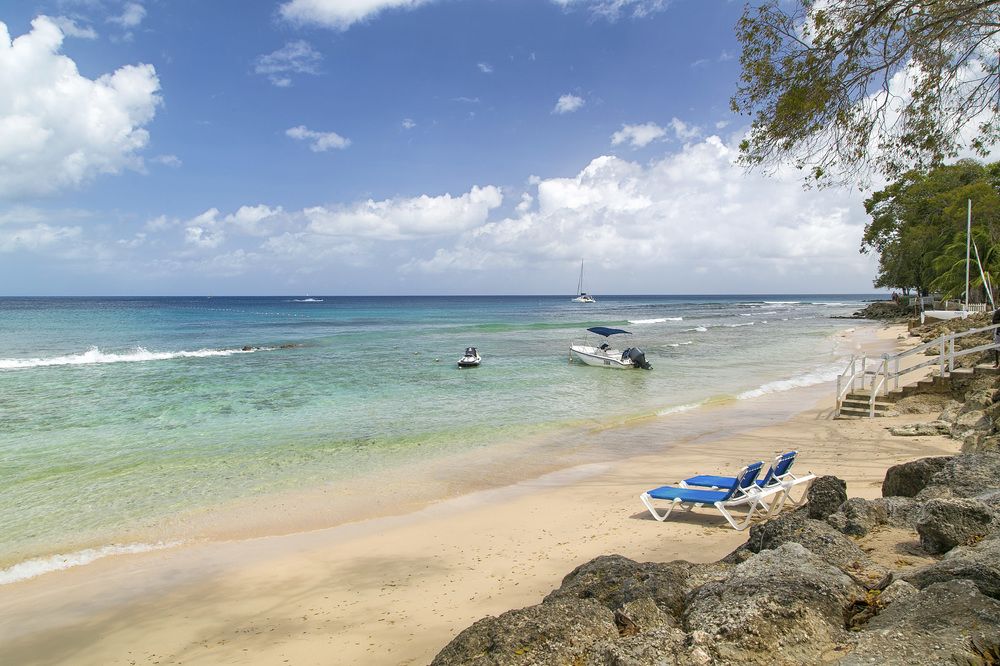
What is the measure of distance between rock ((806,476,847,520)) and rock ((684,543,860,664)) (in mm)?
2926

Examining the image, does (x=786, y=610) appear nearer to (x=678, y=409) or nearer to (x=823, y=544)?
(x=823, y=544)

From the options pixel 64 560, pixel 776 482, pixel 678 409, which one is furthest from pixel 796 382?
pixel 64 560

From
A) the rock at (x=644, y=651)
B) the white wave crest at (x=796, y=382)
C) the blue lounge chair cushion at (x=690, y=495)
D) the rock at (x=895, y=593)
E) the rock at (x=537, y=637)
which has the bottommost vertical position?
the white wave crest at (x=796, y=382)

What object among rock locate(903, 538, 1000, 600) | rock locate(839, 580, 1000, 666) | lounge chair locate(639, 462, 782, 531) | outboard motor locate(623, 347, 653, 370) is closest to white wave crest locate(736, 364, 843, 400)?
outboard motor locate(623, 347, 653, 370)

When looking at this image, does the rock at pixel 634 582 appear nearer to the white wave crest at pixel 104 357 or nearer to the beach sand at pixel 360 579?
the beach sand at pixel 360 579

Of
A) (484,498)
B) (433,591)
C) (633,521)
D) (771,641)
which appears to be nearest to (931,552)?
(771,641)

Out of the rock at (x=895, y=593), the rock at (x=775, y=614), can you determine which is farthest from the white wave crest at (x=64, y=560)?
the rock at (x=895, y=593)

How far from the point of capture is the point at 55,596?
7145 millimetres

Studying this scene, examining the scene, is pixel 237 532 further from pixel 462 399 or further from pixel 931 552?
pixel 462 399

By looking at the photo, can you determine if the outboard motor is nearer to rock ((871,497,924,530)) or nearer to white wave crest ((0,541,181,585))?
rock ((871,497,924,530))

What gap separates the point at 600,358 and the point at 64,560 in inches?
964

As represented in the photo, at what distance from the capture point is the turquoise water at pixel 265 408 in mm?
11086

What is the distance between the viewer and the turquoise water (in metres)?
11.1

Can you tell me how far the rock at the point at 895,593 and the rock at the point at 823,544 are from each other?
379 mm
